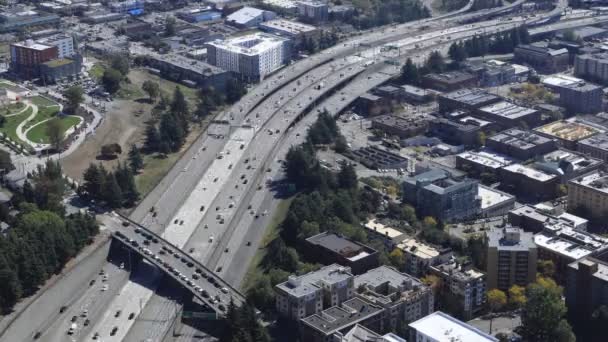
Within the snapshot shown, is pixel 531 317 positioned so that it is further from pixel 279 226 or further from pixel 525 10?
pixel 525 10

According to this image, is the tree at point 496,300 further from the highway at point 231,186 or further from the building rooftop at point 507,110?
the building rooftop at point 507,110

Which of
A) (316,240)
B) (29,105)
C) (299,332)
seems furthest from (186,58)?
(299,332)

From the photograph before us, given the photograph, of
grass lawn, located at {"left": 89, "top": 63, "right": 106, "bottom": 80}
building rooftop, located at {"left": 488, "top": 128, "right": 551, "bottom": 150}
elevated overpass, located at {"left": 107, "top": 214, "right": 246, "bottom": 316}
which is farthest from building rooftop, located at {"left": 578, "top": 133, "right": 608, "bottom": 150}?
grass lawn, located at {"left": 89, "top": 63, "right": 106, "bottom": 80}

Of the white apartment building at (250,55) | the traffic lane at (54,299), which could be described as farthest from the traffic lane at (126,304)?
the white apartment building at (250,55)

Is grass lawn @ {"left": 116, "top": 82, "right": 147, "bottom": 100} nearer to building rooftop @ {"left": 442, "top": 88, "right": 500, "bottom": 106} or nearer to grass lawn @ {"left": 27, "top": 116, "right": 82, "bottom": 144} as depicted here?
grass lawn @ {"left": 27, "top": 116, "right": 82, "bottom": 144}

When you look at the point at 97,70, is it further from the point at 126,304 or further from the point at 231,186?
the point at 126,304

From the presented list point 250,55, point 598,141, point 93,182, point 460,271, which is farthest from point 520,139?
point 93,182
